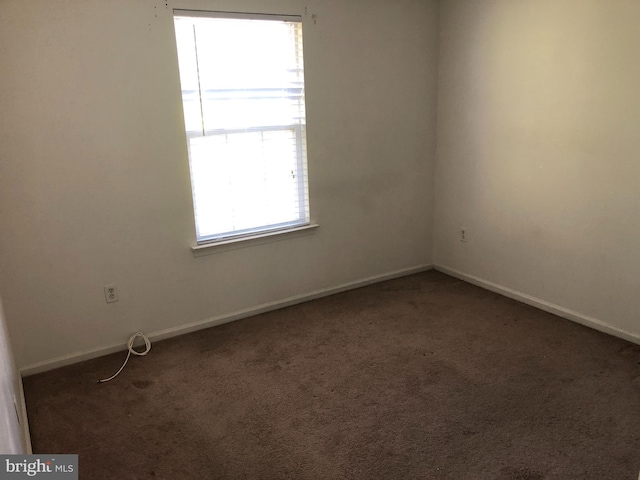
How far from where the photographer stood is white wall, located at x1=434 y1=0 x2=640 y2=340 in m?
2.84

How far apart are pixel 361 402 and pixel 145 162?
190 centimetres

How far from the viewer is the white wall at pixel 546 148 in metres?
2.84

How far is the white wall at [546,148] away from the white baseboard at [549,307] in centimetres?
2

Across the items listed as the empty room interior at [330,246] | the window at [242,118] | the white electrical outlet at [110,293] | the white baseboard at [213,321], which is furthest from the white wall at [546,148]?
the white electrical outlet at [110,293]

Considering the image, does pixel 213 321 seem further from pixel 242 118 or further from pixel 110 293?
pixel 242 118

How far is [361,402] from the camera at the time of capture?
2.47 meters

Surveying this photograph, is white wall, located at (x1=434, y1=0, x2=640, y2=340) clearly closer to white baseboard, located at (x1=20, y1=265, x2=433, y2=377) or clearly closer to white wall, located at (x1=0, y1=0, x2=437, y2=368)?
white wall, located at (x1=0, y1=0, x2=437, y2=368)

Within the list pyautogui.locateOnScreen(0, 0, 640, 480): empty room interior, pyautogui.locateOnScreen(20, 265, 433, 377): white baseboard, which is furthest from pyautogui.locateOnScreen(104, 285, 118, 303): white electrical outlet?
pyautogui.locateOnScreen(20, 265, 433, 377): white baseboard

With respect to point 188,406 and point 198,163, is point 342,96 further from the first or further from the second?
point 188,406

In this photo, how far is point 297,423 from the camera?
233 centimetres

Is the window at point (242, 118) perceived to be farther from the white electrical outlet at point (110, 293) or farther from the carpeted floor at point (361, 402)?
the carpeted floor at point (361, 402)

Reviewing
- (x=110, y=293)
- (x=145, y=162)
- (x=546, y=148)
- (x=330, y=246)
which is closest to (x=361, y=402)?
(x=330, y=246)

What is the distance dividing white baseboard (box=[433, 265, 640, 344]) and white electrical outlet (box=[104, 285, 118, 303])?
2.70 meters

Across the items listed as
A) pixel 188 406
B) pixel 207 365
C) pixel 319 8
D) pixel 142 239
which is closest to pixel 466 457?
pixel 188 406
